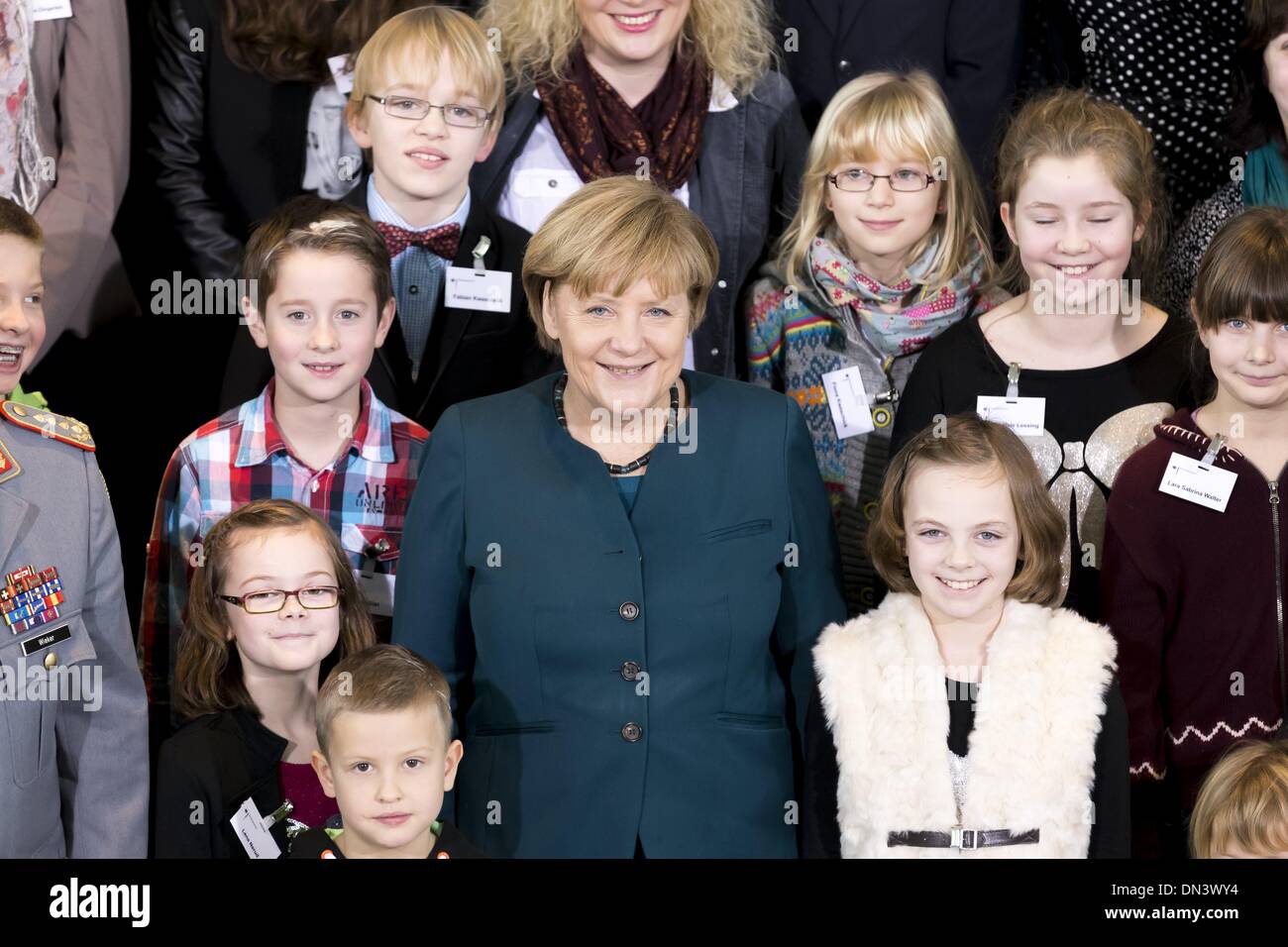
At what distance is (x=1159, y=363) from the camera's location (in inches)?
165

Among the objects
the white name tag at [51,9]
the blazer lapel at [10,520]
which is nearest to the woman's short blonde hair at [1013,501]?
the blazer lapel at [10,520]

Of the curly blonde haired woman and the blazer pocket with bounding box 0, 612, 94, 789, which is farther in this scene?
the curly blonde haired woman

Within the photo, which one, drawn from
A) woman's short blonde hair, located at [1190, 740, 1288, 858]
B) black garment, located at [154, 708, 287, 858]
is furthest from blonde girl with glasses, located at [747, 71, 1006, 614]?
black garment, located at [154, 708, 287, 858]

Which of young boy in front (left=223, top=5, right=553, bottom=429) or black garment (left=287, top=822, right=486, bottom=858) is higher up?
young boy in front (left=223, top=5, right=553, bottom=429)

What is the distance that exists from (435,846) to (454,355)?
5.27 ft

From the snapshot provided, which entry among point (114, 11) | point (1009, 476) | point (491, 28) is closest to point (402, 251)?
point (491, 28)

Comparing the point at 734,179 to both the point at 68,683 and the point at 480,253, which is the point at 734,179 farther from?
the point at 68,683

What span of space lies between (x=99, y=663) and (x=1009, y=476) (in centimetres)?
193

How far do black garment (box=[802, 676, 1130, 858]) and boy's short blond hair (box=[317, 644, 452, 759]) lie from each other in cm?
75

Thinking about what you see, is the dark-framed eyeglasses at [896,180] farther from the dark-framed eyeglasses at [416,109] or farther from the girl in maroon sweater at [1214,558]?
the dark-framed eyeglasses at [416,109]

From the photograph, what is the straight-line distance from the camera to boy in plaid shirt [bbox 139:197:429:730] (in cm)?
418

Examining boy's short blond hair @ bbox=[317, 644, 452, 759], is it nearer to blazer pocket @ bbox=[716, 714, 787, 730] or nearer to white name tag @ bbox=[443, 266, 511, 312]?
blazer pocket @ bbox=[716, 714, 787, 730]

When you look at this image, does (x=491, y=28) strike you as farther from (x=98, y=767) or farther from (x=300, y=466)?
(x=98, y=767)

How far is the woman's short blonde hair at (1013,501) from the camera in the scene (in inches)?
144
